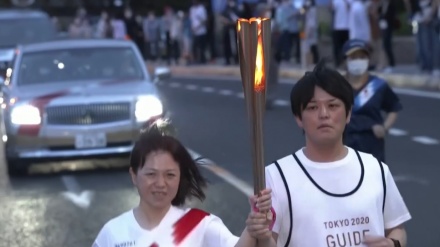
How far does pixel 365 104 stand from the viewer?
29.1 feet

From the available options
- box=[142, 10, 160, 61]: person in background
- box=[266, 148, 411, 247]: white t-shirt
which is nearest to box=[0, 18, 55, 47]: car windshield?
box=[142, 10, 160, 61]: person in background

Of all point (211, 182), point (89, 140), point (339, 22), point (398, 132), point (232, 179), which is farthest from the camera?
point (339, 22)

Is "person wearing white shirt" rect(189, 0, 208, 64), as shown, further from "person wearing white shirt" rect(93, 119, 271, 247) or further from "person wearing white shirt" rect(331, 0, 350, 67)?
"person wearing white shirt" rect(93, 119, 271, 247)

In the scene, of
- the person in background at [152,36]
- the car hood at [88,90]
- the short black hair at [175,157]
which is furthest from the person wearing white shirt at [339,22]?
the short black hair at [175,157]

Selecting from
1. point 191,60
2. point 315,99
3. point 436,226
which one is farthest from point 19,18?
point 315,99

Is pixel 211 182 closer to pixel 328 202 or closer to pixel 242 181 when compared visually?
pixel 242 181

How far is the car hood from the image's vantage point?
14117mm

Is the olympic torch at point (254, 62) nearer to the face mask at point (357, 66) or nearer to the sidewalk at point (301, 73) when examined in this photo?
the face mask at point (357, 66)

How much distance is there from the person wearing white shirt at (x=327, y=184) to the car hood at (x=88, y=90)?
31.4 ft

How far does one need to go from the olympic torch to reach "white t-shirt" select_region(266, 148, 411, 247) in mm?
699

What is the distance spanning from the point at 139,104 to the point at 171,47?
2345cm

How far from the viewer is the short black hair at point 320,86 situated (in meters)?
4.55

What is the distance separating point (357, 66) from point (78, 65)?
692cm

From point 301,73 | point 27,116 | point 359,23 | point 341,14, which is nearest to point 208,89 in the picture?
point 301,73
